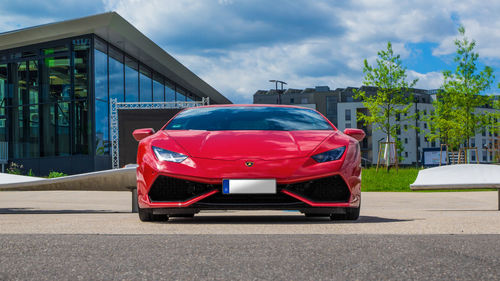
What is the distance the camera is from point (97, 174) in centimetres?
793

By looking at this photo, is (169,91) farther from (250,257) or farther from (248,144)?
(250,257)

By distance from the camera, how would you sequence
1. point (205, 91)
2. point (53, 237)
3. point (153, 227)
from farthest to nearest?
point (205, 91), point (153, 227), point (53, 237)

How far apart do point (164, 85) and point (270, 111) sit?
3169 cm

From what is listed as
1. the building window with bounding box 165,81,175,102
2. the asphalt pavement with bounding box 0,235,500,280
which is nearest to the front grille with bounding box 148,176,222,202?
the asphalt pavement with bounding box 0,235,500,280

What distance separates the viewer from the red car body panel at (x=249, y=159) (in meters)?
5.50

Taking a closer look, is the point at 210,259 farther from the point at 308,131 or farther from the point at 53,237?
the point at 308,131

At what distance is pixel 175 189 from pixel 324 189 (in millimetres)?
1303

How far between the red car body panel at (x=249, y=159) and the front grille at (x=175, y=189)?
1.5 inches

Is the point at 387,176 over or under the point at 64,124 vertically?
under

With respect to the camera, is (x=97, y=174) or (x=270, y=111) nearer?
(x=270, y=111)

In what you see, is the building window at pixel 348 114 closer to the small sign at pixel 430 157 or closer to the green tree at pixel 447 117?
the small sign at pixel 430 157

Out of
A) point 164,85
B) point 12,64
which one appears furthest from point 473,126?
point 12,64

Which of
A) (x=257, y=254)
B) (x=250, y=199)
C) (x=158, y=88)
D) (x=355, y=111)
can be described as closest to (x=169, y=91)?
(x=158, y=88)

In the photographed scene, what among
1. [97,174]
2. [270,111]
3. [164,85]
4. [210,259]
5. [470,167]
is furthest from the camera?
[164,85]
